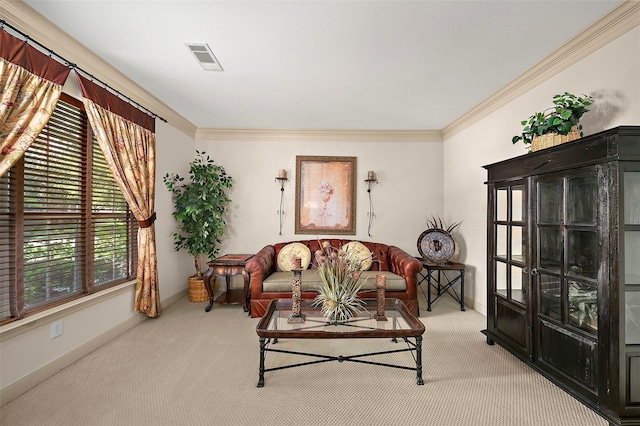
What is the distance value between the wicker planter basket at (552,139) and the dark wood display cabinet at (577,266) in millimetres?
79

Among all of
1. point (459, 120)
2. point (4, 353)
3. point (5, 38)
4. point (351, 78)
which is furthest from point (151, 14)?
point (459, 120)

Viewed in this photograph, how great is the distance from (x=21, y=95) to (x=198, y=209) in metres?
2.30

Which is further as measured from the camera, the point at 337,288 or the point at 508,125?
the point at 508,125

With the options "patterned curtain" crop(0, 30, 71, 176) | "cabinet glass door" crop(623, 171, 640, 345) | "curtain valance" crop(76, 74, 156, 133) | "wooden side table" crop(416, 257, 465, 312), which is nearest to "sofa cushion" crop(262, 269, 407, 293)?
"wooden side table" crop(416, 257, 465, 312)

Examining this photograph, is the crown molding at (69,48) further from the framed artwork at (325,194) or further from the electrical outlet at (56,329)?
the framed artwork at (325,194)

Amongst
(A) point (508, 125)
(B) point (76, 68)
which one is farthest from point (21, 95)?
(A) point (508, 125)

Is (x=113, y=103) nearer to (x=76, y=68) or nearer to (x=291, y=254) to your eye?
(x=76, y=68)

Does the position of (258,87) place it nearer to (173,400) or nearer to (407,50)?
(407,50)

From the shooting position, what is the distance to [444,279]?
478 cm

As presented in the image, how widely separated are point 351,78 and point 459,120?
6.79 ft

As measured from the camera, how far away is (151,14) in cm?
213

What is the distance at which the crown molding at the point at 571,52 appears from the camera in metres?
2.09

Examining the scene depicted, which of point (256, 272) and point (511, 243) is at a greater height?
point (511, 243)

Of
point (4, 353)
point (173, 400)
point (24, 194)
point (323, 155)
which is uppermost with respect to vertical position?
point (323, 155)
